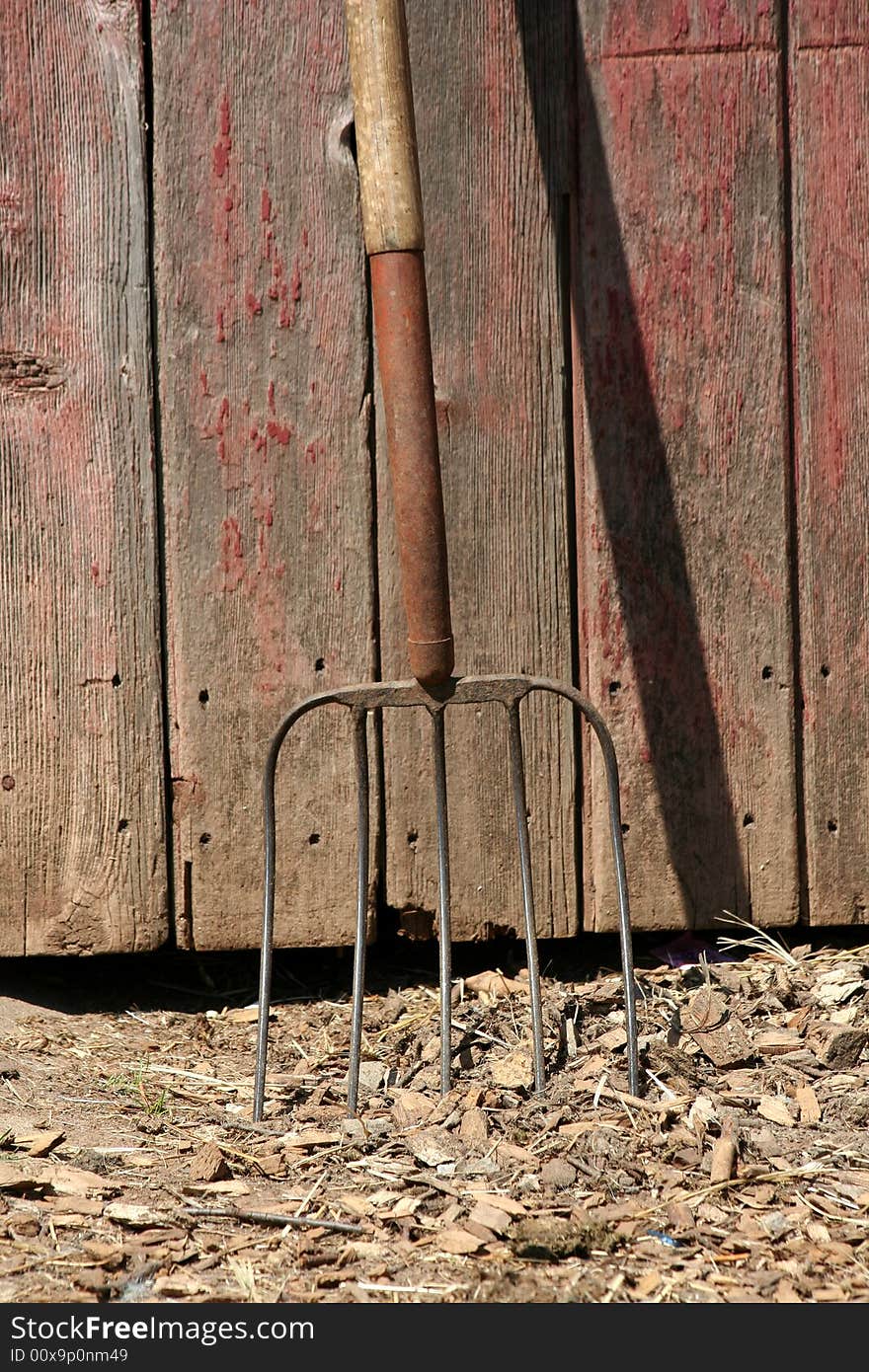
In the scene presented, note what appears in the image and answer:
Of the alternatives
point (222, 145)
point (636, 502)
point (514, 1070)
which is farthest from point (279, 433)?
point (514, 1070)

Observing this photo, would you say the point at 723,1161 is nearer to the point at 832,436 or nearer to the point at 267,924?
the point at 267,924

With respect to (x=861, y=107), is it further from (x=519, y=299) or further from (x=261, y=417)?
(x=261, y=417)

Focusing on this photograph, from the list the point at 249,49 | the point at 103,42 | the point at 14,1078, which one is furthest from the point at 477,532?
the point at 14,1078

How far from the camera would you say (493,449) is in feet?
6.89

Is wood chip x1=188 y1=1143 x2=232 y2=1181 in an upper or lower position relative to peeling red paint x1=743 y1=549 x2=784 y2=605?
lower

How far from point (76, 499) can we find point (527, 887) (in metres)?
0.99

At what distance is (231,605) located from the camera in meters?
2.12

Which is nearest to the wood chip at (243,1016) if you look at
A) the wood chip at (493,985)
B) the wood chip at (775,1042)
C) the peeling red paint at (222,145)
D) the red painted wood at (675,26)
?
the wood chip at (493,985)

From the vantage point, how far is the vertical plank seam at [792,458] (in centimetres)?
205

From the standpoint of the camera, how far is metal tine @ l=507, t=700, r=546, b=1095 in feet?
6.07

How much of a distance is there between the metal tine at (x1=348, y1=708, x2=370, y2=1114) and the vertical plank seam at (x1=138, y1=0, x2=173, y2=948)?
0.35 m

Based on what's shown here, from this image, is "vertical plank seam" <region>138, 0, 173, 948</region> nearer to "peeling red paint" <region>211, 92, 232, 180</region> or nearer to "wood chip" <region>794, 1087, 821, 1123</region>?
"peeling red paint" <region>211, 92, 232, 180</region>

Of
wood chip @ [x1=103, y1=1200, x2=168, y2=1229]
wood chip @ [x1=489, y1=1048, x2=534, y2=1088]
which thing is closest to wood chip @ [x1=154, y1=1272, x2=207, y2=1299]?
wood chip @ [x1=103, y1=1200, x2=168, y2=1229]

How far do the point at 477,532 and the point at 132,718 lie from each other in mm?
668
